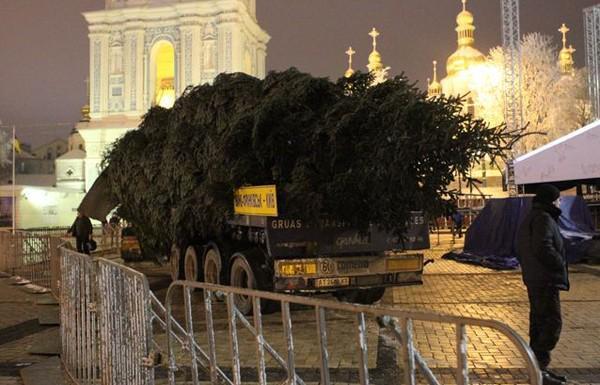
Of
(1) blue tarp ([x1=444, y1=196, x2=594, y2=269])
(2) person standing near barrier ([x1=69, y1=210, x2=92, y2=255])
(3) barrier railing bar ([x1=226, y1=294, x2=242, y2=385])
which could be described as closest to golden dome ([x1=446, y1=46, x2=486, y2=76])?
(1) blue tarp ([x1=444, y1=196, x2=594, y2=269])

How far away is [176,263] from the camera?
1305cm

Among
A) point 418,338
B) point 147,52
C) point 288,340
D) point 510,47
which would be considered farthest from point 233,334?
point 147,52

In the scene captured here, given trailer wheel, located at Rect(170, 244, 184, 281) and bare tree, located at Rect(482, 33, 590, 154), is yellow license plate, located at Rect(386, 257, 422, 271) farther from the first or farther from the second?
bare tree, located at Rect(482, 33, 590, 154)

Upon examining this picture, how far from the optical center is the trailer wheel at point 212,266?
36.2 ft

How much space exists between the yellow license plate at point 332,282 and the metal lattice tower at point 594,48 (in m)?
A: 34.6

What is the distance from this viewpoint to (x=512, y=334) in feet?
8.60

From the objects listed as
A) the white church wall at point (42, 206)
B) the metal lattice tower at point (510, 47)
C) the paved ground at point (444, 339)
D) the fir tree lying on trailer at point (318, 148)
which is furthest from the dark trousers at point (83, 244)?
the white church wall at point (42, 206)

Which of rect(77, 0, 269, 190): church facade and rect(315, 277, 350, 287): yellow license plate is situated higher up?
rect(77, 0, 269, 190): church facade

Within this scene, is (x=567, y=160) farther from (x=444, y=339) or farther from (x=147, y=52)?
(x=147, y=52)

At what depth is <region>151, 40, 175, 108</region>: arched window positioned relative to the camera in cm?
6382

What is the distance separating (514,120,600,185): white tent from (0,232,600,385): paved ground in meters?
2.28

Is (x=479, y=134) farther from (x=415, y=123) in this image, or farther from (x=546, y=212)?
(x=546, y=212)

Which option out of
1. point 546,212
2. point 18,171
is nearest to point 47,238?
point 546,212

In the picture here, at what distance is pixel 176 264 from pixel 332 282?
4.88 meters
